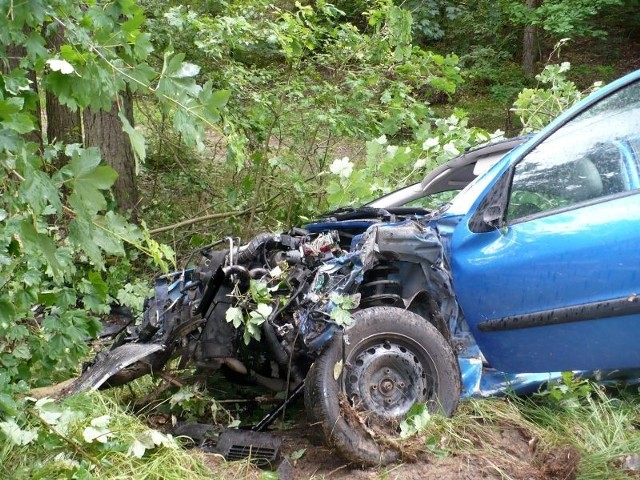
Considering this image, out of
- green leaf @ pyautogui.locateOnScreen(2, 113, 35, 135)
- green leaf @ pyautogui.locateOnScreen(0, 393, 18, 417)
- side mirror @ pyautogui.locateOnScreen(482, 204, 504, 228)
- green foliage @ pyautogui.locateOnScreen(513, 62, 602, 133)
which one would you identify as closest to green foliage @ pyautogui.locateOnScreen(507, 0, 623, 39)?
green foliage @ pyautogui.locateOnScreen(513, 62, 602, 133)

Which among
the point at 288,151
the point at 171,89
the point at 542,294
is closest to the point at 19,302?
the point at 171,89

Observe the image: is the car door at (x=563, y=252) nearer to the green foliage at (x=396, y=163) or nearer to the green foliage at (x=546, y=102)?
the green foliage at (x=396, y=163)

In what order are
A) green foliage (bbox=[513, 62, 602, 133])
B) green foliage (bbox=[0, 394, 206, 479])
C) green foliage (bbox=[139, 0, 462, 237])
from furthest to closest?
green foliage (bbox=[139, 0, 462, 237]), green foliage (bbox=[513, 62, 602, 133]), green foliage (bbox=[0, 394, 206, 479])

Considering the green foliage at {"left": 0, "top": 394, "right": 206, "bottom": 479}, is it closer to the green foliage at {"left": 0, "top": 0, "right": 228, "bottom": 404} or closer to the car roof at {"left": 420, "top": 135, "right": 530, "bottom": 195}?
the green foliage at {"left": 0, "top": 0, "right": 228, "bottom": 404}

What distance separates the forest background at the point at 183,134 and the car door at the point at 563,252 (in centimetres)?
146

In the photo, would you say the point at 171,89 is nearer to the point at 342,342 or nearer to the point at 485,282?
the point at 342,342

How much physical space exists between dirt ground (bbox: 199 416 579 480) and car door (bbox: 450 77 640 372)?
42 cm

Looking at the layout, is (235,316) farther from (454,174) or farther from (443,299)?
(454,174)

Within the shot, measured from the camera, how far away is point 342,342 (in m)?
3.78

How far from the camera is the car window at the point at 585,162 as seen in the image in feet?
11.9

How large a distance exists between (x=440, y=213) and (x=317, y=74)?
4180 mm

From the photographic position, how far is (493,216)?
153 inches

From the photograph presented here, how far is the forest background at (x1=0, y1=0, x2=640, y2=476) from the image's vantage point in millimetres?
2420

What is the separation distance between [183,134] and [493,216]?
1996mm
